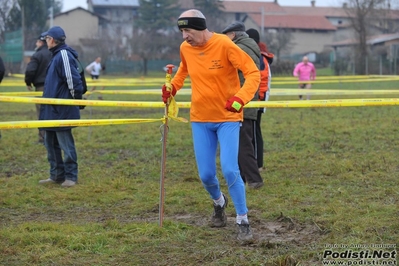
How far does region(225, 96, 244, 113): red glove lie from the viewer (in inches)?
229

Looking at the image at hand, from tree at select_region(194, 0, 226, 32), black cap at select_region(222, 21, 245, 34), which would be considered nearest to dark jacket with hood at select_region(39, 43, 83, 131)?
black cap at select_region(222, 21, 245, 34)

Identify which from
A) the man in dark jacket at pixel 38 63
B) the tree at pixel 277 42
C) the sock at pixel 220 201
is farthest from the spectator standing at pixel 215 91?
the tree at pixel 277 42

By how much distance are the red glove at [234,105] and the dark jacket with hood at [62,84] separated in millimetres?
3622

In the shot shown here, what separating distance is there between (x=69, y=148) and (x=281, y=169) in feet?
10.2

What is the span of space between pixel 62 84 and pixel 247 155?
2.60 meters

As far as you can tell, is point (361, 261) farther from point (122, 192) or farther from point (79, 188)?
point (79, 188)

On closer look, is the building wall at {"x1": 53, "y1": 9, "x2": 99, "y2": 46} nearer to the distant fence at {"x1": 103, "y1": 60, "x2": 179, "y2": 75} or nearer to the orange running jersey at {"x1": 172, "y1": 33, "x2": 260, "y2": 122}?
the distant fence at {"x1": 103, "y1": 60, "x2": 179, "y2": 75}

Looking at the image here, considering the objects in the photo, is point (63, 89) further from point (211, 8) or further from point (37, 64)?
point (211, 8)

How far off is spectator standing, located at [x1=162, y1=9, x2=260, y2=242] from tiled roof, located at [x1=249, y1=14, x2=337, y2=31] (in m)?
81.7

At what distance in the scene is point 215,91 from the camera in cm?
627

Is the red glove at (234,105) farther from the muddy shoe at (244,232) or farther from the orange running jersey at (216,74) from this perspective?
the muddy shoe at (244,232)

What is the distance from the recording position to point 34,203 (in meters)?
8.13

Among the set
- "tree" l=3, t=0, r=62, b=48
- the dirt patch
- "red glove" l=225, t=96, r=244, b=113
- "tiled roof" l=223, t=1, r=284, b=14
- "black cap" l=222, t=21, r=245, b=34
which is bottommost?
the dirt patch

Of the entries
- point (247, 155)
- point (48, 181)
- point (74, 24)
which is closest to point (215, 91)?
point (247, 155)
